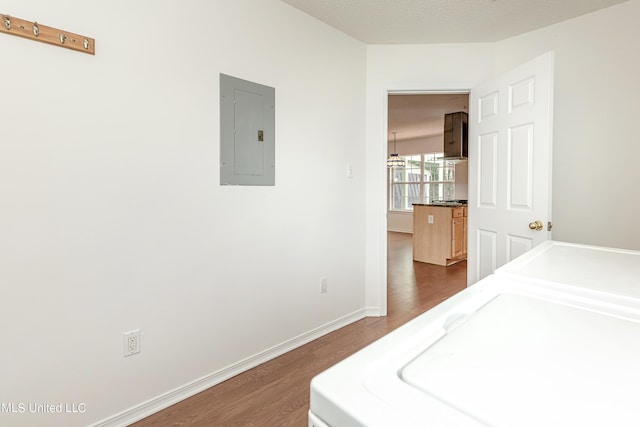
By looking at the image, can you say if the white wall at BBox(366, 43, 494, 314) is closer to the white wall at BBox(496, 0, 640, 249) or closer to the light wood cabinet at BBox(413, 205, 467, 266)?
the white wall at BBox(496, 0, 640, 249)

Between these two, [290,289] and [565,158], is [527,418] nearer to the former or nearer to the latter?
[290,289]

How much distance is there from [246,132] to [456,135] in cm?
453

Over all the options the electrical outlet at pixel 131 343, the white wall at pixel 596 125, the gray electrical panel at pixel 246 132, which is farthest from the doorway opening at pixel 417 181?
the electrical outlet at pixel 131 343

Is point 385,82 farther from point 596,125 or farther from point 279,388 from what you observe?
point 279,388

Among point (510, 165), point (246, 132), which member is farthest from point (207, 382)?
point (510, 165)

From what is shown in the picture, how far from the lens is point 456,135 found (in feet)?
18.5

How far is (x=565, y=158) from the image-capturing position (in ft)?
8.43

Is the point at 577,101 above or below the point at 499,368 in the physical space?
above

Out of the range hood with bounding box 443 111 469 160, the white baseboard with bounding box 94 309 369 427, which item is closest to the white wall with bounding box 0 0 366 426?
the white baseboard with bounding box 94 309 369 427

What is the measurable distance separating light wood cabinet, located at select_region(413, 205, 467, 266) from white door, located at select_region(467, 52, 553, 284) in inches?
92.7

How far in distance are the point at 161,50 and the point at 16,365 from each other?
59.2 inches

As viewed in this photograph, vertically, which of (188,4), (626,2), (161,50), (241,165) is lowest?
(241,165)

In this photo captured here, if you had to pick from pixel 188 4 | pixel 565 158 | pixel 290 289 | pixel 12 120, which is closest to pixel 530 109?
pixel 565 158

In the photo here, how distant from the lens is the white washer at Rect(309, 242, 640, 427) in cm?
44
